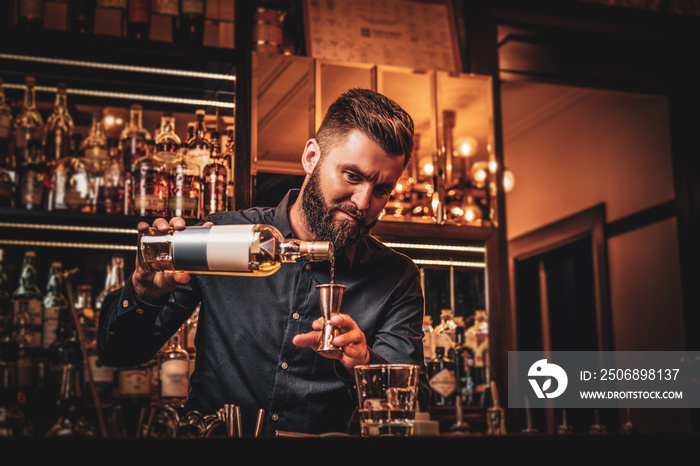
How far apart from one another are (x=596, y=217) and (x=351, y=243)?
318 cm

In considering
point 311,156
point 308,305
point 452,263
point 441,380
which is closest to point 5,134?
point 311,156

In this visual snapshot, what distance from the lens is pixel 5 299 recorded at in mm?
2273

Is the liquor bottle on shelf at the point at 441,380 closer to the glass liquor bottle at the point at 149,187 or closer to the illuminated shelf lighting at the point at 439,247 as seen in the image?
the illuminated shelf lighting at the point at 439,247

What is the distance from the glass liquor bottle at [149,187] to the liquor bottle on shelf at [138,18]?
0.39m

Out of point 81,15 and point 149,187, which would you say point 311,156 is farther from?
point 81,15

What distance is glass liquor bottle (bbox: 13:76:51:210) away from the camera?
83.7 inches

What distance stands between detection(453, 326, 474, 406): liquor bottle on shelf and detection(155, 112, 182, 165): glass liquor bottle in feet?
3.57

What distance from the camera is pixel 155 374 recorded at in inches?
89.1

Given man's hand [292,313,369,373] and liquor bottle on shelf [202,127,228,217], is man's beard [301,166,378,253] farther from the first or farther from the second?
liquor bottle on shelf [202,127,228,217]

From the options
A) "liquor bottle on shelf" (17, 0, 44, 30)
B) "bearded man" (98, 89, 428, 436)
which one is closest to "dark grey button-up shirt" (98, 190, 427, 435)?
"bearded man" (98, 89, 428, 436)

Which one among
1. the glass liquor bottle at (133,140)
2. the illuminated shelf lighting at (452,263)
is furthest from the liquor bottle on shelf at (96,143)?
the illuminated shelf lighting at (452,263)

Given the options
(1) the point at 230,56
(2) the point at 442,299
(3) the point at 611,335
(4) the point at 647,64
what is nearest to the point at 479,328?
(2) the point at 442,299

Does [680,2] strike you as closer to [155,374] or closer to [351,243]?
[351,243]

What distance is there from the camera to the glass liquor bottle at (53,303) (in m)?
2.19
